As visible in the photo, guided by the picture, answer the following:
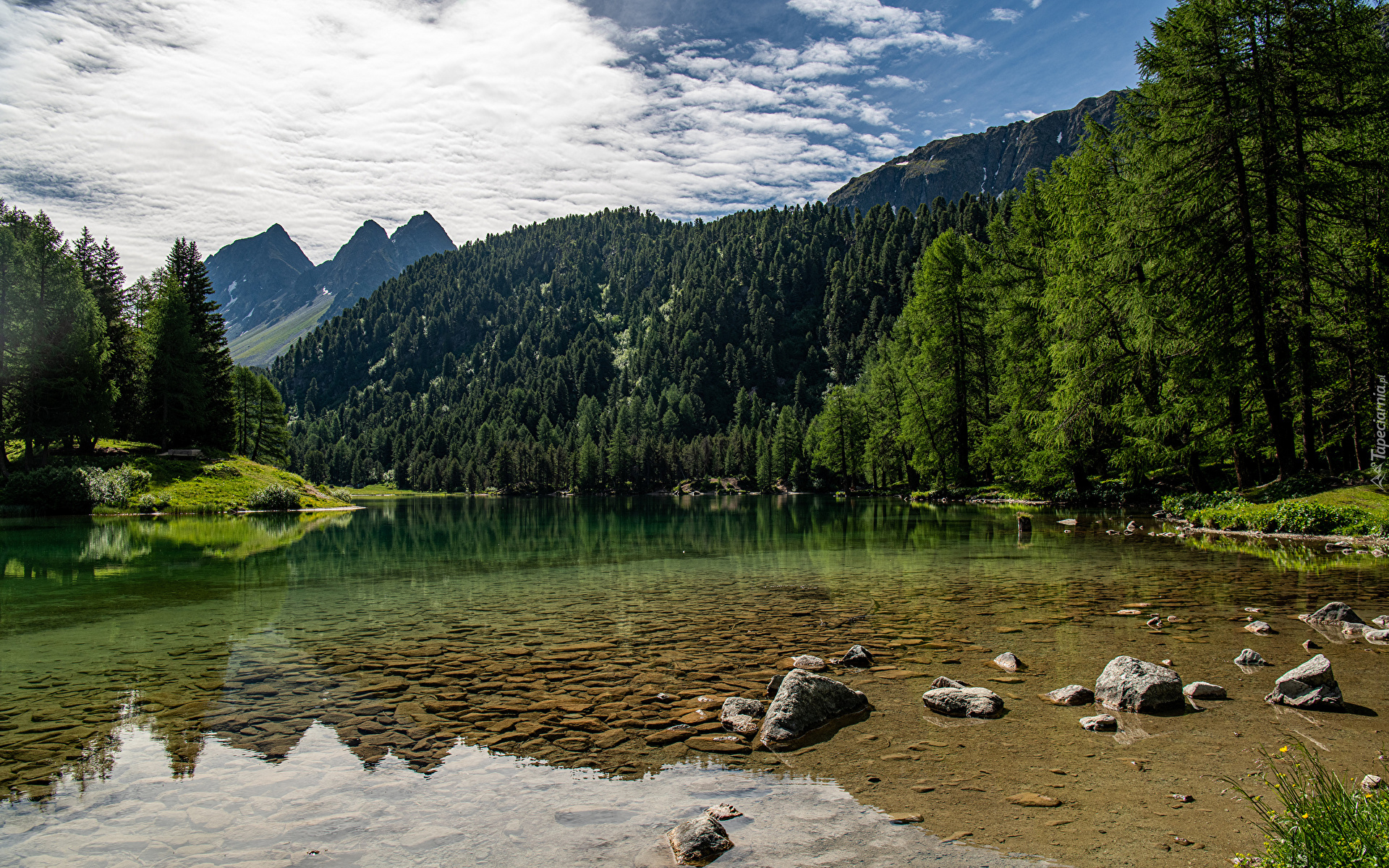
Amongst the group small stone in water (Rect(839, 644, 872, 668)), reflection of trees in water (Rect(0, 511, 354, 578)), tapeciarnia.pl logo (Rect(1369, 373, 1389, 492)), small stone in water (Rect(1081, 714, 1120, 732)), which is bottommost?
reflection of trees in water (Rect(0, 511, 354, 578))

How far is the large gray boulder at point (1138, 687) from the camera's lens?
8070 mm

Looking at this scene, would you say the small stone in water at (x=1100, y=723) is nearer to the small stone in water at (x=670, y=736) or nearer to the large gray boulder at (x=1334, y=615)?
the small stone in water at (x=670, y=736)

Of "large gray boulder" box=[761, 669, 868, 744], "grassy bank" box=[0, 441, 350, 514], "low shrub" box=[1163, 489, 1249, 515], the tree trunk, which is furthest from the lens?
"grassy bank" box=[0, 441, 350, 514]

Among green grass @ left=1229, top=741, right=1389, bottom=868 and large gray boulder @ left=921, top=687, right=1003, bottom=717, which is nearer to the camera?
green grass @ left=1229, top=741, right=1389, bottom=868

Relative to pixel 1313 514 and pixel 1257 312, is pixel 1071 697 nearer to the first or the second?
pixel 1313 514

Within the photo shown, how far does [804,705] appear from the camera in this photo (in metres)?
8.05

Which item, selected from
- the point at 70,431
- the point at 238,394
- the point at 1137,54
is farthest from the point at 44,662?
the point at 238,394

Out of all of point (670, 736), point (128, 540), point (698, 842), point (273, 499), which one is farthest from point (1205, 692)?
point (273, 499)

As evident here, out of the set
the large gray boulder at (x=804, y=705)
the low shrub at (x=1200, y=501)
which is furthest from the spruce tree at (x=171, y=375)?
the low shrub at (x=1200, y=501)

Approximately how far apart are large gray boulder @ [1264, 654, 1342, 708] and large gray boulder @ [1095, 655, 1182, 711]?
3.27ft

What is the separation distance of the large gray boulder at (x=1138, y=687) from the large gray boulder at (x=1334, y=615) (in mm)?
5176

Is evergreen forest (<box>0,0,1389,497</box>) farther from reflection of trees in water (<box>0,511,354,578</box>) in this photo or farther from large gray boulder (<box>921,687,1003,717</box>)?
large gray boulder (<box>921,687,1003,717</box>)

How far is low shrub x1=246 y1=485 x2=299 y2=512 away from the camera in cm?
6397

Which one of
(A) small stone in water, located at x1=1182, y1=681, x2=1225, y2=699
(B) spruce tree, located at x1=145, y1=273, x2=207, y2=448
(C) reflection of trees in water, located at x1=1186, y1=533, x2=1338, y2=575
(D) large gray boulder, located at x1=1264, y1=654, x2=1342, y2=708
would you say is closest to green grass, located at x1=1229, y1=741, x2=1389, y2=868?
(D) large gray boulder, located at x1=1264, y1=654, x2=1342, y2=708
